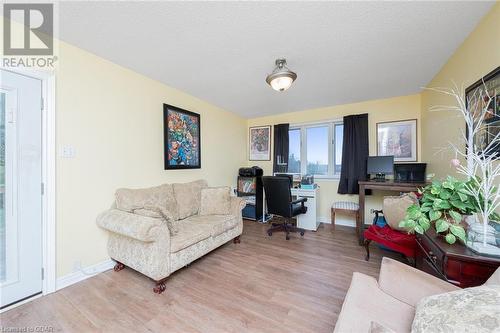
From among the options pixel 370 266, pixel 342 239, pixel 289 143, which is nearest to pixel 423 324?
pixel 370 266

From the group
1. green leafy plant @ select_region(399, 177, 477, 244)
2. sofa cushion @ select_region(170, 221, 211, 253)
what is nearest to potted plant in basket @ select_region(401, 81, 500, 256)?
green leafy plant @ select_region(399, 177, 477, 244)

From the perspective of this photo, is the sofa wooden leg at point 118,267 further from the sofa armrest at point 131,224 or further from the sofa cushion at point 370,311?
the sofa cushion at point 370,311

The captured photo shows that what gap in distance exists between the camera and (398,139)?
3.44 m

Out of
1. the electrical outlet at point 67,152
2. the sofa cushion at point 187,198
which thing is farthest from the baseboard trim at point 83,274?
the electrical outlet at point 67,152

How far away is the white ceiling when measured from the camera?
4.99ft

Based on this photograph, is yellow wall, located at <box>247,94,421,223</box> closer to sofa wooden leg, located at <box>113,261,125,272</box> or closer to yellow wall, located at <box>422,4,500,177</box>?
yellow wall, located at <box>422,4,500,177</box>

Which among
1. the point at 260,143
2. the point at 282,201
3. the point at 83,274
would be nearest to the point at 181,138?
the point at 282,201

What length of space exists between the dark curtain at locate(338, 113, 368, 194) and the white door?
4.22 meters

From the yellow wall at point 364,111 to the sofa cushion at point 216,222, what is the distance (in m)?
2.15

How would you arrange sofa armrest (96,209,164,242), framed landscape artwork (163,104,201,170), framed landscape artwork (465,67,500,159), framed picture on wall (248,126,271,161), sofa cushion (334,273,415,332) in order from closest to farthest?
1. sofa cushion (334,273,415,332)
2. framed landscape artwork (465,67,500,159)
3. sofa armrest (96,209,164,242)
4. framed landscape artwork (163,104,201,170)
5. framed picture on wall (248,126,271,161)

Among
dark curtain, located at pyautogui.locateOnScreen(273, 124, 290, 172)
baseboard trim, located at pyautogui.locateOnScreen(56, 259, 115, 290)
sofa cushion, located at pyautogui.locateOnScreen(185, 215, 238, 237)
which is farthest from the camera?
dark curtain, located at pyautogui.locateOnScreen(273, 124, 290, 172)

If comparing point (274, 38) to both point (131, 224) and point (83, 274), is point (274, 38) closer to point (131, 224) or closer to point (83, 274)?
point (131, 224)

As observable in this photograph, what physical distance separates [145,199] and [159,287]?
3.27 ft

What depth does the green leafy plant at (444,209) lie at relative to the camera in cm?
112
